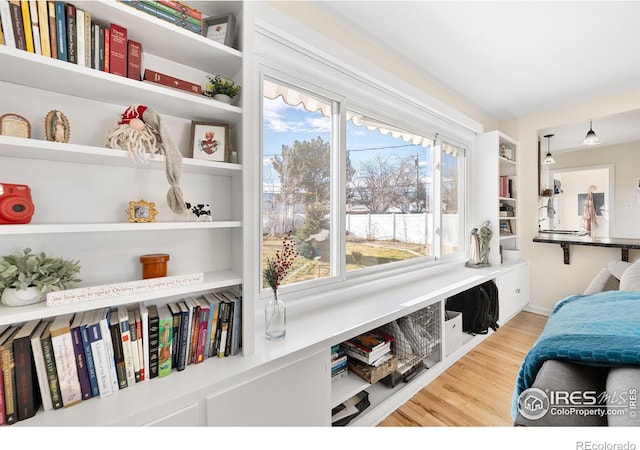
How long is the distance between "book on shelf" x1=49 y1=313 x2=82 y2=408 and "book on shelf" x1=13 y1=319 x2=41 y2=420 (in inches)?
2.2

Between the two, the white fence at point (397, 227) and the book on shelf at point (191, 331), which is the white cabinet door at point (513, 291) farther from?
the book on shelf at point (191, 331)

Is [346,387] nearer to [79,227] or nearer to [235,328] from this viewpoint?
[235,328]

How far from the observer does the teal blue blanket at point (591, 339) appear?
24.0 inches

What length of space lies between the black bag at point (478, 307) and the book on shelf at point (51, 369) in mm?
2752

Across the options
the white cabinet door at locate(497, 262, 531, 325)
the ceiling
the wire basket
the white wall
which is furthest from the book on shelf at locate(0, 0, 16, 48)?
the white wall

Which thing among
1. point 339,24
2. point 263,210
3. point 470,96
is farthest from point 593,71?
point 263,210

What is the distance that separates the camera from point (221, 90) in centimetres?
115

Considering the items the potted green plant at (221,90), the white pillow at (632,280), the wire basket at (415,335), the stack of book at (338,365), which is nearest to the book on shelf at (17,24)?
the potted green plant at (221,90)

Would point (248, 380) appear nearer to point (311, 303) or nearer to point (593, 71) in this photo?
point (311, 303)

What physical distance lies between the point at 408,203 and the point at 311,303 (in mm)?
1442

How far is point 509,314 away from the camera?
301 cm

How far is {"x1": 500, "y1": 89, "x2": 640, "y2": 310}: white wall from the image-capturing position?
3020 millimetres

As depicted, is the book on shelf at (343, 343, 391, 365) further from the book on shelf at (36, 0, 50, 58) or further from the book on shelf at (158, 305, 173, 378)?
the book on shelf at (36, 0, 50, 58)
